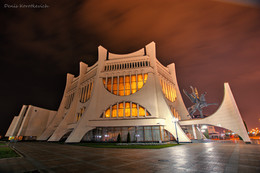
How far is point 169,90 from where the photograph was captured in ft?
128

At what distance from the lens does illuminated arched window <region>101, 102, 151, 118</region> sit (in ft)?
98.9

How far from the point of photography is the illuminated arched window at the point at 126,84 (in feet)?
107

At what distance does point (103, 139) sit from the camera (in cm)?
3014

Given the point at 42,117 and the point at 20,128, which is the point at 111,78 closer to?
the point at 42,117

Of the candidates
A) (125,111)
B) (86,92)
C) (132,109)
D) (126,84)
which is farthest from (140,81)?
(86,92)

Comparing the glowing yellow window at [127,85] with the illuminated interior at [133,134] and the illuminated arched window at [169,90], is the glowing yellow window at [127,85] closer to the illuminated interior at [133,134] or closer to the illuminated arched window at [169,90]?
the illuminated interior at [133,134]

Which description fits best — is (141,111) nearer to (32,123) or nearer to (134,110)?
(134,110)

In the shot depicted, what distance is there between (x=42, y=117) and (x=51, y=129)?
13285mm

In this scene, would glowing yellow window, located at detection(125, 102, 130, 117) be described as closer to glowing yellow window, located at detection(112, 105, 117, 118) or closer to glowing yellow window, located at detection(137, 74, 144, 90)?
glowing yellow window, located at detection(112, 105, 117, 118)

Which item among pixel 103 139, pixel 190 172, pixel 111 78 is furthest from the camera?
pixel 111 78

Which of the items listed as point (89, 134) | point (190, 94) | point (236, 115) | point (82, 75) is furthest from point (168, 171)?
point (82, 75)

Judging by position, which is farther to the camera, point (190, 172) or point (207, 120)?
point (207, 120)

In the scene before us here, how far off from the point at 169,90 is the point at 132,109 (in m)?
15.1

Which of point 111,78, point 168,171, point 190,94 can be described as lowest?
point 168,171
